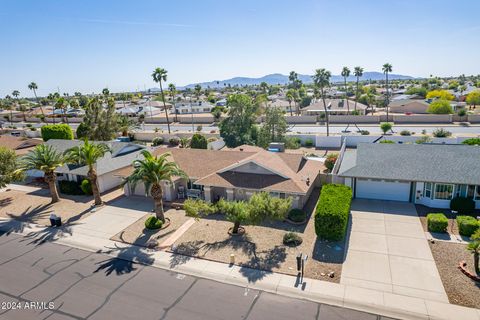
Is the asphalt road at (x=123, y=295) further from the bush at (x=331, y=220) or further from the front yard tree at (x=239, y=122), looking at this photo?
the front yard tree at (x=239, y=122)

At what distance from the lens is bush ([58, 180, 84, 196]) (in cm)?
3669

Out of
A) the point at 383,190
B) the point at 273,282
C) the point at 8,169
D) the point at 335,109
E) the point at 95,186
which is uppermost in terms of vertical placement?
the point at 8,169

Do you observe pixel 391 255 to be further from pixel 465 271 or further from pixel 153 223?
pixel 153 223

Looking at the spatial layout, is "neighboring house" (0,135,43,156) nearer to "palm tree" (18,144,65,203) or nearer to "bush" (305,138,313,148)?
"palm tree" (18,144,65,203)

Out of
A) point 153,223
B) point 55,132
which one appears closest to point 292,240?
point 153,223

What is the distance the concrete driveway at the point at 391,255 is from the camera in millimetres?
18609

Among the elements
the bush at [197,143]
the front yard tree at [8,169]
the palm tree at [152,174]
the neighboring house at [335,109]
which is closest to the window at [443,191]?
the palm tree at [152,174]

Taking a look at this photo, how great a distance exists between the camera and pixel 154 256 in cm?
2294

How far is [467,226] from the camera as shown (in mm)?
23297

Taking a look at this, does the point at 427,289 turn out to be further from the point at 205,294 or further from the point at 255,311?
the point at 205,294

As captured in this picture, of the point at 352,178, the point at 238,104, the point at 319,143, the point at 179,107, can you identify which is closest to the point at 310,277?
the point at 352,178

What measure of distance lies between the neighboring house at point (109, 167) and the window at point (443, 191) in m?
31.0

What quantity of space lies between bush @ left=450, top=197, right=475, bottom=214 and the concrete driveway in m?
3.13

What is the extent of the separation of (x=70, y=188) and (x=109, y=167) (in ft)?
15.5
